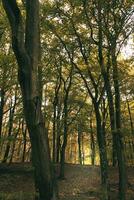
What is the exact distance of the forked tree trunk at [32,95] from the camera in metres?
4.61

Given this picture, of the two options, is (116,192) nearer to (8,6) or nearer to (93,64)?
(93,64)

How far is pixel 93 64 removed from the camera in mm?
18500

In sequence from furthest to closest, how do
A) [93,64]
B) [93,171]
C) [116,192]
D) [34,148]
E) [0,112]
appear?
[93,171], [0,112], [116,192], [93,64], [34,148]

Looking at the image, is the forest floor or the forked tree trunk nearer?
the forked tree trunk

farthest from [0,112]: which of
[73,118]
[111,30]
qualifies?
[111,30]

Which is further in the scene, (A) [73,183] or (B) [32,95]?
(A) [73,183]

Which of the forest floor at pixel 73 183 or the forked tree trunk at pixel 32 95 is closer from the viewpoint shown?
the forked tree trunk at pixel 32 95

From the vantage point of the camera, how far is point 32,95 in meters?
4.62

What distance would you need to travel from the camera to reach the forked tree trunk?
15.1 feet

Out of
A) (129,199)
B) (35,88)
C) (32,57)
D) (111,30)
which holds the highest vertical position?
(111,30)

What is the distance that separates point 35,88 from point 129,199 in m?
16.0

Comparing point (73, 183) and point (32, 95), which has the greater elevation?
point (32, 95)

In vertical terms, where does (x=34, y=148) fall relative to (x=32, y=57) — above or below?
below

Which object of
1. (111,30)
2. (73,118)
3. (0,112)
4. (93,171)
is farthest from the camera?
(93,171)
